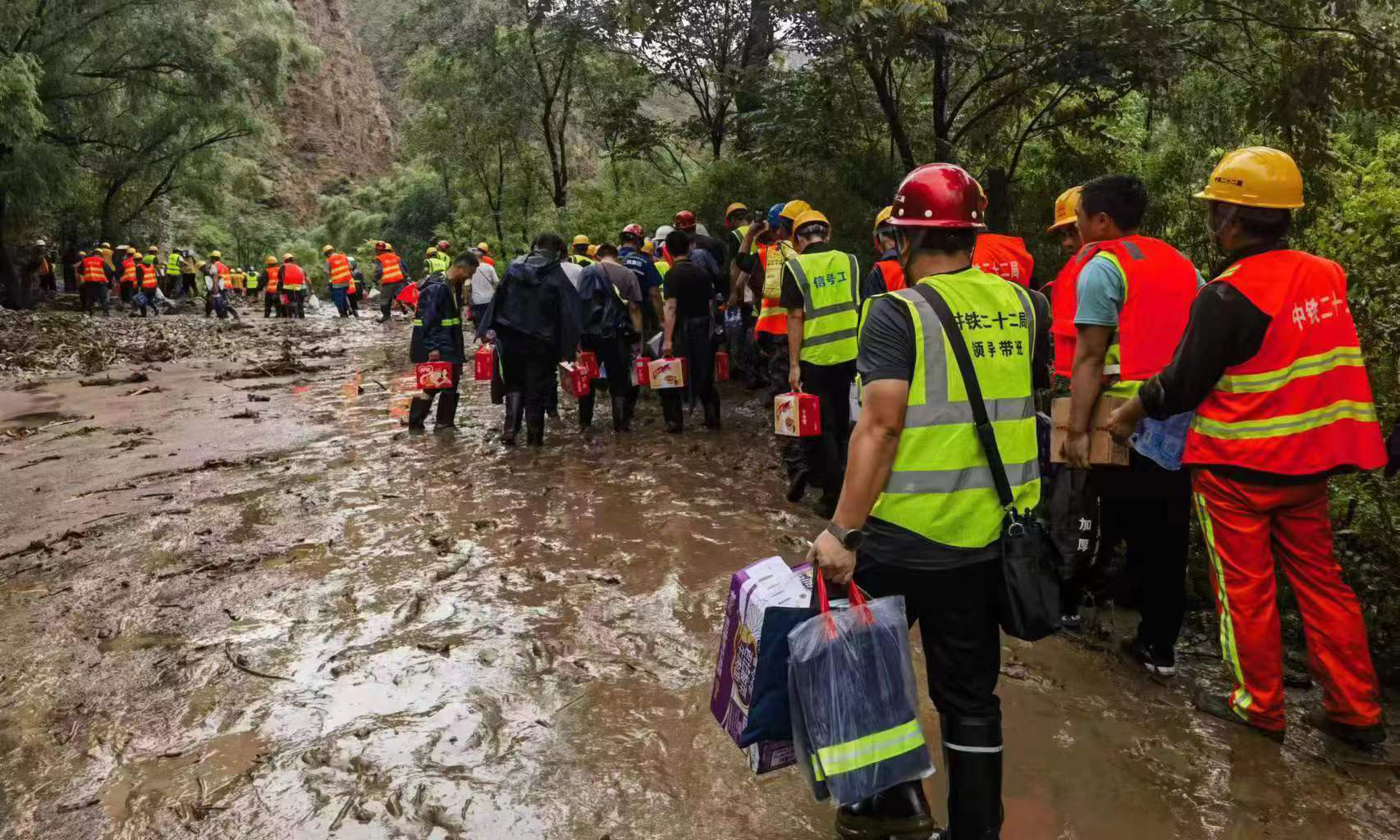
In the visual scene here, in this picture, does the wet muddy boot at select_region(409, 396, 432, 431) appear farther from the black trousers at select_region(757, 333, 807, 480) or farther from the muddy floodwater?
the black trousers at select_region(757, 333, 807, 480)

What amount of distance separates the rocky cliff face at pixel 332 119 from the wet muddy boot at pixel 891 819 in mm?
67481

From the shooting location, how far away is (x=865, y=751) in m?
2.40

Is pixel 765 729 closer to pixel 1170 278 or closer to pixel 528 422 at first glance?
pixel 1170 278

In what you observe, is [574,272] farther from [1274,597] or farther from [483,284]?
[1274,597]

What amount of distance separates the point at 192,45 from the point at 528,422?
2029 cm

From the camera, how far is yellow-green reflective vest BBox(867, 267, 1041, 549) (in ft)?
8.50

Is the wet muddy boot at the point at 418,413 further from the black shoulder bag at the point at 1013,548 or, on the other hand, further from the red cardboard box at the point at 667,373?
the black shoulder bag at the point at 1013,548

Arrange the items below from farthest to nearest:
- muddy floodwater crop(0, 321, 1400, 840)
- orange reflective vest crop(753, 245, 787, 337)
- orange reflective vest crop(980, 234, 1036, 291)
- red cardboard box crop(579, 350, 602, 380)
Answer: red cardboard box crop(579, 350, 602, 380) < orange reflective vest crop(753, 245, 787, 337) < orange reflective vest crop(980, 234, 1036, 291) < muddy floodwater crop(0, 321, 1400, 840)

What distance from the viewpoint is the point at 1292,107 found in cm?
757

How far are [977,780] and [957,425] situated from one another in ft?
3.30

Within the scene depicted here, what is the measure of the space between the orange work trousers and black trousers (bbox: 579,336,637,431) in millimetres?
6732

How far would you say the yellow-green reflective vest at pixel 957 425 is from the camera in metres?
2.59

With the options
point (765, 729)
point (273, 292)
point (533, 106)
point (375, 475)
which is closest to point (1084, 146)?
point (375, 475)

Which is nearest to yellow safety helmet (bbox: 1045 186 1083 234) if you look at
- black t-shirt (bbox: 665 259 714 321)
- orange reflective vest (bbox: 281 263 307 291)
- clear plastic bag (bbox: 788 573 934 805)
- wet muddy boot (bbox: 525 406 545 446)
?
clear plastic bag (bbox: 788 573 934 805)
